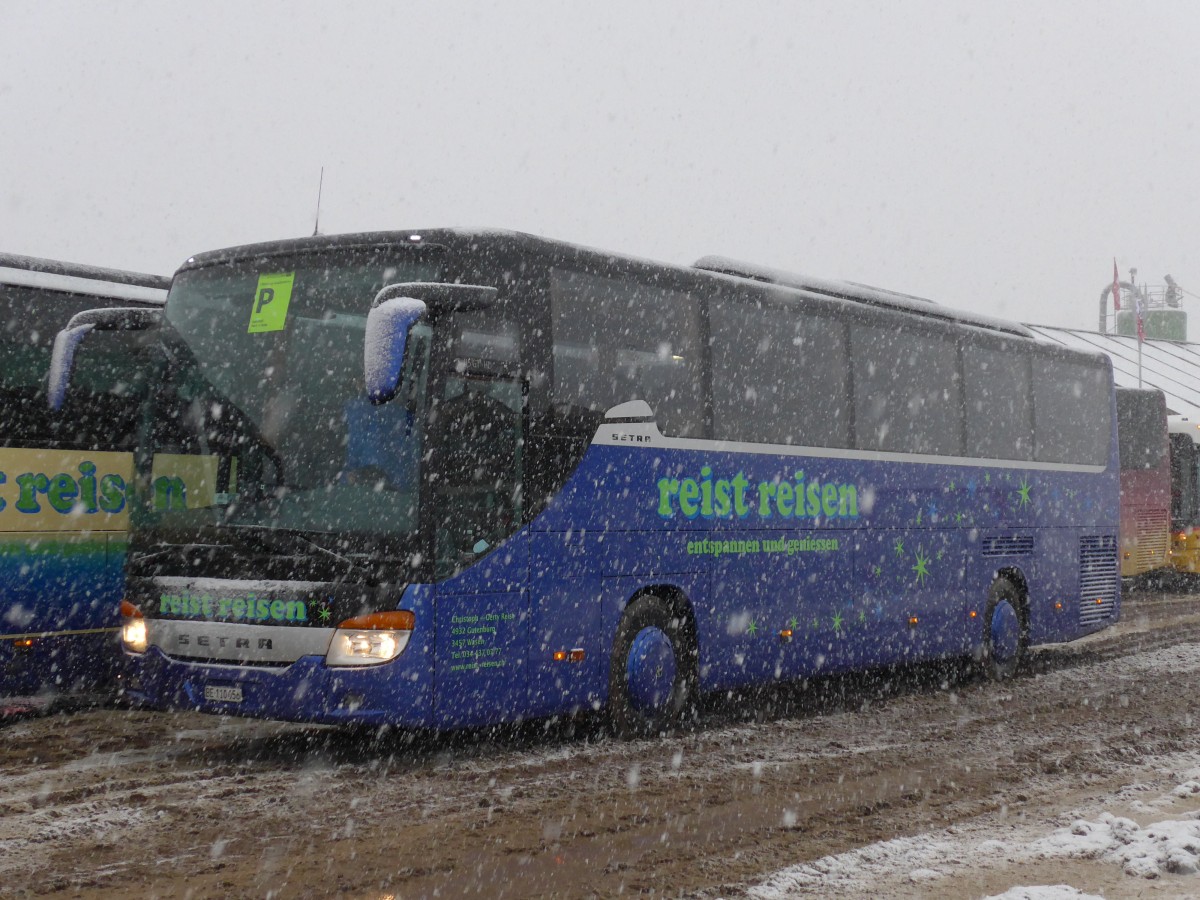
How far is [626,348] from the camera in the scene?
9.68 metres

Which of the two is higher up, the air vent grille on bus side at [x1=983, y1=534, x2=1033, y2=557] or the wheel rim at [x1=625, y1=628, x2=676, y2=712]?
the air vent grille on bus side at [x1=983, y1=534, x2=1033, y2=557]

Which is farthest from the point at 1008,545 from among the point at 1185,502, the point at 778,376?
the point at 1185,502

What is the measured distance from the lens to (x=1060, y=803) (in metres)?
7.79

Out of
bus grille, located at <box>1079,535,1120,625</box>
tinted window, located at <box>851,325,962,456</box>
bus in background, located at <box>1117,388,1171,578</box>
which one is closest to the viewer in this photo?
tinted window, located at <box>851,325,962,456</box>

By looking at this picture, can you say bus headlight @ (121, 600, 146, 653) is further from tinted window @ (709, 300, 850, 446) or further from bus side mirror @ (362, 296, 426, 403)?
tinted window @ (709, 300, 850, 446)

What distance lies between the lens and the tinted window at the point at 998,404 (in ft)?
44.9

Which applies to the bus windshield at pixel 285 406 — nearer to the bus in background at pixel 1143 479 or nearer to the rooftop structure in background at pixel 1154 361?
the bus in background at pixel 1143 479

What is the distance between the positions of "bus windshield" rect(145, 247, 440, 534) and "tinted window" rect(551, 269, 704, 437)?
3.71 feet

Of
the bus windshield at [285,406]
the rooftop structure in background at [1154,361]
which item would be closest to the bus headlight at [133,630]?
the bus windshield at [285,406]

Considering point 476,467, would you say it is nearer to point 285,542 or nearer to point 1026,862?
point 285,542

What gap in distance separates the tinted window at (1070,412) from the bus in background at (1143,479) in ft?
29.1

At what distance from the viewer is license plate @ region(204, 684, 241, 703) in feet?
27.1

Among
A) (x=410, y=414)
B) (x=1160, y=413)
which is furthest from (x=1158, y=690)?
(x=1160, y=413)

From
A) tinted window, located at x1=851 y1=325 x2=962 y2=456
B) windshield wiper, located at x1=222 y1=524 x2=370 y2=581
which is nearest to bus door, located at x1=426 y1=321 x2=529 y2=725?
windshield wiper, located at x1=222 y1=524 x2=370 y2=581
